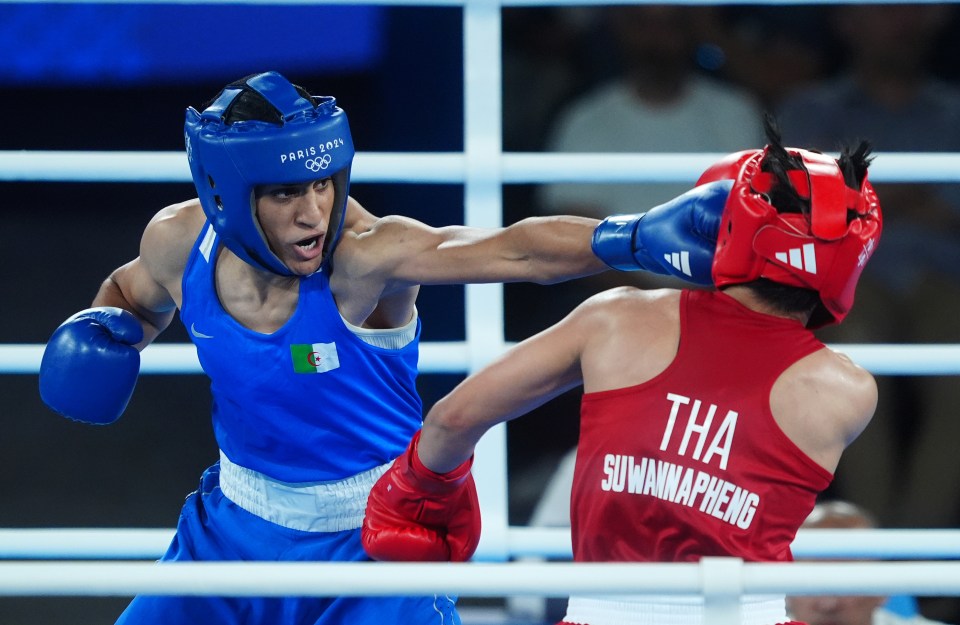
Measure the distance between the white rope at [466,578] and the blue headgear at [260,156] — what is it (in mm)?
830

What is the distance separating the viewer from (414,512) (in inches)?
77.3

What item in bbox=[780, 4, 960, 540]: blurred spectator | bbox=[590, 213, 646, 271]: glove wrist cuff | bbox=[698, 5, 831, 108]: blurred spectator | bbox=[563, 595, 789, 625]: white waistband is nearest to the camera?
bbox=[563, 595, 789, 625]: white waistband

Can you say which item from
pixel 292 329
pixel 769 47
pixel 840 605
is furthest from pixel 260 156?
pixel 769 47

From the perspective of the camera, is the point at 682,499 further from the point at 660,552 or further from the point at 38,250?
the point at 38,250

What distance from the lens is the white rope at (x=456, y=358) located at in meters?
2.35

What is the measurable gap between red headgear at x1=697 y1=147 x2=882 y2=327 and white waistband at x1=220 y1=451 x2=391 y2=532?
0.76m

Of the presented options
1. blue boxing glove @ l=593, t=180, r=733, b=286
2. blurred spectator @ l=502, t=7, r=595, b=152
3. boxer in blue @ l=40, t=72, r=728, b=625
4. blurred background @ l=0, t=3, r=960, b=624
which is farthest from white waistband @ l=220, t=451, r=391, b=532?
blurred spectator @ l=502, t=7, r=595, b=152

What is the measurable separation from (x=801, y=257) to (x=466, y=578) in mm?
642

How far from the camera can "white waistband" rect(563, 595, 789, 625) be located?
68.2 inches

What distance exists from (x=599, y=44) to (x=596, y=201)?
24.8 inches

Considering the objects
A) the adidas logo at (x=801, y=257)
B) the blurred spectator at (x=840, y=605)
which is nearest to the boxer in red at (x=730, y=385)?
the adidas logo at (x=801, y=257)

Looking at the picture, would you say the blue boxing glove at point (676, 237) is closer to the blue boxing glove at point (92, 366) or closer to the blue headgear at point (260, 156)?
the blue headgear at point (260, 156)

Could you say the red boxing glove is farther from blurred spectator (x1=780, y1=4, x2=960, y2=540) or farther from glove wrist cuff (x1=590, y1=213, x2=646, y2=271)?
blurred spectator (x1=780, y1=4, x2=960, y2=540)

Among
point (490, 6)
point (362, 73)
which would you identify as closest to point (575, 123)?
point (362, 73)
